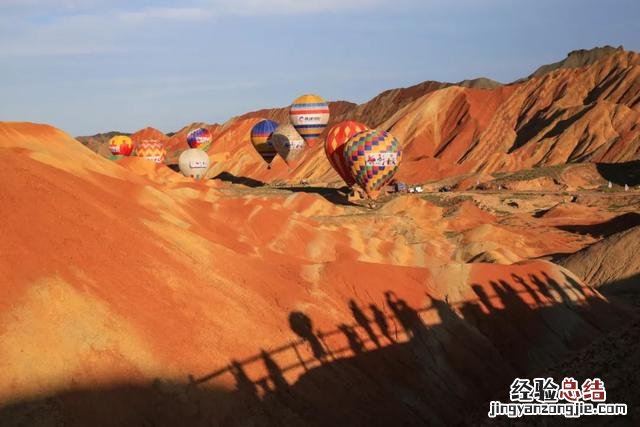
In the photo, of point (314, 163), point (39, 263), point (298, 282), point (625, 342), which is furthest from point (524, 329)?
point (314, 163)

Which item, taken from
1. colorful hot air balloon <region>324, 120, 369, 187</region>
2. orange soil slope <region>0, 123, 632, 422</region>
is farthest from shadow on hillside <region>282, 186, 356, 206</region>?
orange soil slope <region>0, 123, 632, 422</region>

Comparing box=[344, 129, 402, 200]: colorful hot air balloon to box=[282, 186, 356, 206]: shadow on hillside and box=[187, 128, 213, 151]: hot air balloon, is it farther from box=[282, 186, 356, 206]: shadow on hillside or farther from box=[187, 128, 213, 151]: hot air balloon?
box=[187, 128, 213, 151]: hot air balloon

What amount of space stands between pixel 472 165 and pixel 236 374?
7685 cm

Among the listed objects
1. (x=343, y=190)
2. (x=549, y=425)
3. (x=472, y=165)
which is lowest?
(x=549, y=425)

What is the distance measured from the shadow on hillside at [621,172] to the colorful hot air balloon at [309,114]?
111ft

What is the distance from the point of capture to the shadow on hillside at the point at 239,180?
10812cm

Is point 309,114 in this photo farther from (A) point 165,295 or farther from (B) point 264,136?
(A) point 165,295

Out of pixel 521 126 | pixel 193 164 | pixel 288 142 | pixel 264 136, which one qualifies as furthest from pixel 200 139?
pixel 521 126

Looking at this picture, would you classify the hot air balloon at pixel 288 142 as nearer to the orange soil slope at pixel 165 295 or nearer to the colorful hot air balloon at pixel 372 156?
the colorful hot air balloon at pixel 372 156

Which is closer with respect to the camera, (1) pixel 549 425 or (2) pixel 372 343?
(1) pixel 549 425

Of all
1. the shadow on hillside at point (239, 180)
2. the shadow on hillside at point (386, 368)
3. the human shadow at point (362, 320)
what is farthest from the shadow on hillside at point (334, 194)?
the human shadow at point (362, 320)

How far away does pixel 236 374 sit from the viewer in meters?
18.2

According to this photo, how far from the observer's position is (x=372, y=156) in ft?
213

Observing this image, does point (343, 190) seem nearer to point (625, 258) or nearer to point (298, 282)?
point (625, 258)
